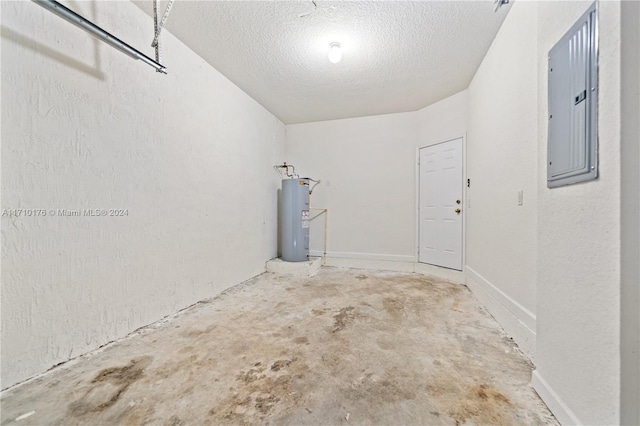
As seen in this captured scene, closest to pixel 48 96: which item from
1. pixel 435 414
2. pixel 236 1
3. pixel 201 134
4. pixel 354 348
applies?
pixel 201 134

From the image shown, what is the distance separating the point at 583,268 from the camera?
1052 mm

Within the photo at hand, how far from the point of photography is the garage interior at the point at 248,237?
1.07 m

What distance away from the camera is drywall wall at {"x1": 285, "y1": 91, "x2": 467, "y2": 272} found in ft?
13.9

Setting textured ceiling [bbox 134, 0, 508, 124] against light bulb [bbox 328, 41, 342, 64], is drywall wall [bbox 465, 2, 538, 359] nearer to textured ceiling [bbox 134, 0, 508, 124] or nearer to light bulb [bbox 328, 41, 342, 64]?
textured ceiling [bbox 134, 0, 508, 124]

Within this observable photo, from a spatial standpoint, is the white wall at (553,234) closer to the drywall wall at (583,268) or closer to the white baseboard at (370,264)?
the drywall wall at (583,268)

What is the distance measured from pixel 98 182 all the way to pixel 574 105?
290 cm

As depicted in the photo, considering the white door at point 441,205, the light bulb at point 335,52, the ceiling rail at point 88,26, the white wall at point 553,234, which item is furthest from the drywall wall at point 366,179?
the ceiling rail at point 88,26

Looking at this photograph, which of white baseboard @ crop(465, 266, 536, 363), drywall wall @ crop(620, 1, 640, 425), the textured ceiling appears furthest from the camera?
the textured ceiling

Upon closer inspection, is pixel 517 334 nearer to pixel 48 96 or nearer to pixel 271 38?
pixel 271 38

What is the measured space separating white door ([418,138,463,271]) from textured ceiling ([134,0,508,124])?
909 mm

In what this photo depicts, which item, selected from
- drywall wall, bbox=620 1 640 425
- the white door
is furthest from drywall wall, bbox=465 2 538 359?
drywall wall, bbox=620 1 640 425

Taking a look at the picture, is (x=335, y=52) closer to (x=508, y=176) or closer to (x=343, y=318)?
(x=508, y=176)

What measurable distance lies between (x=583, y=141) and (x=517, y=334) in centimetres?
153

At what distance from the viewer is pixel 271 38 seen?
2.37m
